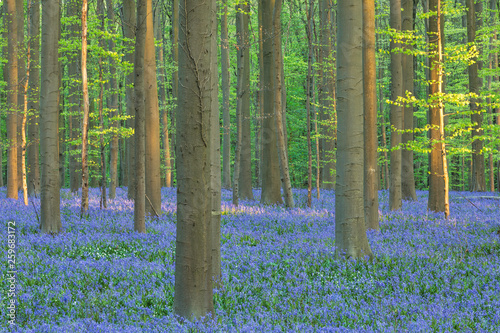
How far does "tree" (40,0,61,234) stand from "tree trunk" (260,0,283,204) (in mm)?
8699

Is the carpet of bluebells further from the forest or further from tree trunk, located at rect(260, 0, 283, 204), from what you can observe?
tree trunk, located at rect(260, 0, 283, 204)

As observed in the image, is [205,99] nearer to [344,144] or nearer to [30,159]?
[344,144]

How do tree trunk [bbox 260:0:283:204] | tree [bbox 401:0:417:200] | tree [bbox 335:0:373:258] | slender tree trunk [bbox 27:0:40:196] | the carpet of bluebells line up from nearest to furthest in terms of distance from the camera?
the carpet of bluebells → tree [bbox 335:0:373:258] → tree [bbox 401:0:417:200] → tree trunk [bbox 260:0:283:204] → slender tree trunk [bbox 27:0:40:196]

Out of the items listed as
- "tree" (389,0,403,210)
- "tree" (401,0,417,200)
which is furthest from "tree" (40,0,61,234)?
"tree" (401,0,417,200)

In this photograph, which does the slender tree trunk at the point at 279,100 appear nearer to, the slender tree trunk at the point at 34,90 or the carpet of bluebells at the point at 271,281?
the carpet of bluebells at the point at 271,281

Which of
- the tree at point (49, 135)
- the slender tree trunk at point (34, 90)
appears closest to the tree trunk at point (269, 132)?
the tree at point (49, 135)

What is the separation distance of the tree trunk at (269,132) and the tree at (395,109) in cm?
470

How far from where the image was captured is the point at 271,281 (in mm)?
7012

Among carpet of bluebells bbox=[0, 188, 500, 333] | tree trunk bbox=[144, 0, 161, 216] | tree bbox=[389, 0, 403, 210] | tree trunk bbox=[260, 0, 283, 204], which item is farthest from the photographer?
tree trunk bbox=[260, 0, 283, 204]

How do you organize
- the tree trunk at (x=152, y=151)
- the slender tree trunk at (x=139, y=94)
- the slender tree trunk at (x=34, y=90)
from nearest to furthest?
the slender tree trunk at (x=139, y=94)
the tree trunk at (x=152, y=151)
the slender tree trunk at (x=34, y=90)

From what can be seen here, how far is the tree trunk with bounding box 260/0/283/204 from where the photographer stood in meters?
17.6

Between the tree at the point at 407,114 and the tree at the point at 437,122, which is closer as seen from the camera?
the tree at the point at 437,122

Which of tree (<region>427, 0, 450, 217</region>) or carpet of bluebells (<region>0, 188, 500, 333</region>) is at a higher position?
tree (<region>427, 0, 450, 217</region>)

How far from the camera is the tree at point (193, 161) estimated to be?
4926mm
